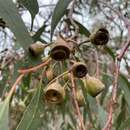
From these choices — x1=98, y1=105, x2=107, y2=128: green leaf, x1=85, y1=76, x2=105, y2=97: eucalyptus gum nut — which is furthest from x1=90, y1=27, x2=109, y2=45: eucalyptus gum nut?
x1=98, y1=105, x2=107, y2=128: green leaf

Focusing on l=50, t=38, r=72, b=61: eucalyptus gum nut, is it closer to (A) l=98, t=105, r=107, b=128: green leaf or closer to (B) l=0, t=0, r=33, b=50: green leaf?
(B) l=0, t=0, r=33, b=50: green leaf

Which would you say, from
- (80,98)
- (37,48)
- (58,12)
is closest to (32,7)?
(58,12)

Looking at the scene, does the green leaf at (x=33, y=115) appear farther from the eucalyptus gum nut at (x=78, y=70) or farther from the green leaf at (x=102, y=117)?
the green leaf at (x=102, y=117)

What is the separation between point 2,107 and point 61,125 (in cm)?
164

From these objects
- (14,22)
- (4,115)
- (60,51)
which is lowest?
(4,115)

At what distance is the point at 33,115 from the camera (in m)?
1.23

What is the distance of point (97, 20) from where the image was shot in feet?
13.6

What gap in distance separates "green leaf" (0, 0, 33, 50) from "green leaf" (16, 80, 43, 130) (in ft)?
0.45

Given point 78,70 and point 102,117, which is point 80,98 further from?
point 102,117

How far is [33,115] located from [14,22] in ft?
0.79

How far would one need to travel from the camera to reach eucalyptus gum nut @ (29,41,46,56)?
1237 mm

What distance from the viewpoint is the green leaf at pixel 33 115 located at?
1.19 m

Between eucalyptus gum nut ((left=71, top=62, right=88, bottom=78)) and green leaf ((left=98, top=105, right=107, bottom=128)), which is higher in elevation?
eucalyptus gum nut ((left=71, top=62, right=88, bottom=78))

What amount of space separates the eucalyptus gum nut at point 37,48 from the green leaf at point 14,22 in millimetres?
27
